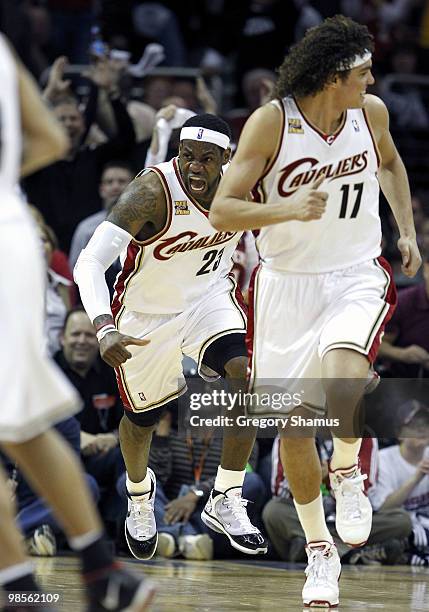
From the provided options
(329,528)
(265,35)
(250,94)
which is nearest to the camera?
(329,528)

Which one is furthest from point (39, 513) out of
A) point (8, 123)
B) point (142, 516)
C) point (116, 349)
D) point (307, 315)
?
point (8, 123)

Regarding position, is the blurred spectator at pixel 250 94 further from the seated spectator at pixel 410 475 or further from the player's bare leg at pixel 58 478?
the player's bare leg at pixel 58 478

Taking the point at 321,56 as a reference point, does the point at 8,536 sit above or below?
below

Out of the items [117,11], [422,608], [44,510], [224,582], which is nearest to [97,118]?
[117,11]

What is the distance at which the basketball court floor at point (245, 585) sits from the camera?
19.2 ft

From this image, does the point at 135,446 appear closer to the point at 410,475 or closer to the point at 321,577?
the point at 321,577

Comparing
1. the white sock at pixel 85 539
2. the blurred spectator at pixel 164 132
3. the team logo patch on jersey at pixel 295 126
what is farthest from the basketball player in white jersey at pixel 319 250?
the blurred spectator at pixel 164 132

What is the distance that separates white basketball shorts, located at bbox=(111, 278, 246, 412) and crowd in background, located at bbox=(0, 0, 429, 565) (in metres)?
1.38

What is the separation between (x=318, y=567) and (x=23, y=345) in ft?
8.66

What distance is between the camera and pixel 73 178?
10.4 metres

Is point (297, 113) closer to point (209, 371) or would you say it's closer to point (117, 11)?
point (209, 371)

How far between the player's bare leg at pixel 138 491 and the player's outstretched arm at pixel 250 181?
1.80 meters

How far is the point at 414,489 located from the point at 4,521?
5.51 m

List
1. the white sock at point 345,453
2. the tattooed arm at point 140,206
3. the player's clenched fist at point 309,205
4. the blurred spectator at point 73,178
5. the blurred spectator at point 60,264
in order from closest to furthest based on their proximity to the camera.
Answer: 1. the player's clenched fist at point 309,205
2. the white sock at point 345,453
3. the tattooed arm at point 140,206
4. the blurred spectator at point 60,264
5. the blurred spectator at point 73,178
